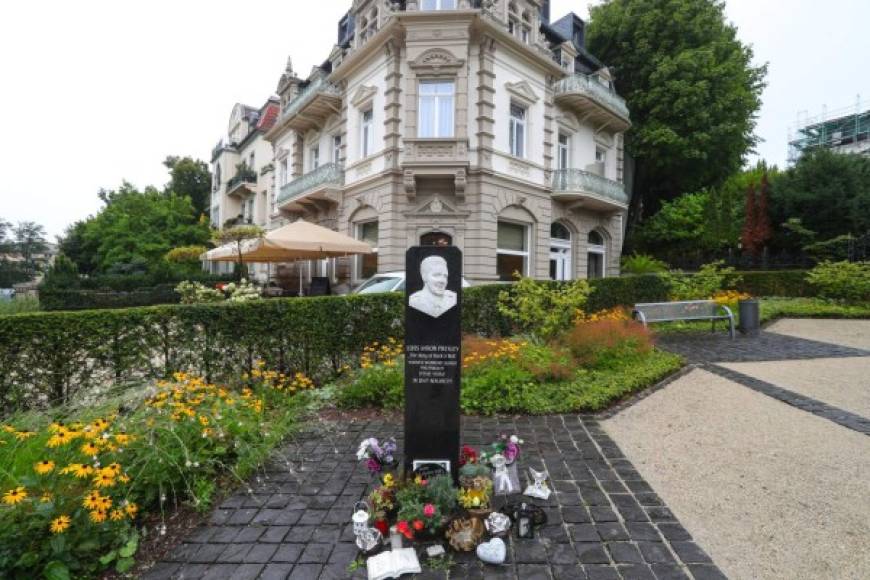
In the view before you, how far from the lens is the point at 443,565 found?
8.96 feet

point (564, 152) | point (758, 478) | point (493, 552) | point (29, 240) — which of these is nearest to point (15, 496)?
point (493, 552)

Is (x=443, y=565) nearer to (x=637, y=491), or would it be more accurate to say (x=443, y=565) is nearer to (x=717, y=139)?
(x=637, y=491)

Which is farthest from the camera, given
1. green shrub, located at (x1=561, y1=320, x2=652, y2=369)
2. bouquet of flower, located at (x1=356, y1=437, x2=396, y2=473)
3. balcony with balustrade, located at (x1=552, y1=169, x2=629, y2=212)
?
balcony with balustrade, located at (x1=552, y1=169, x2=629, y2=212)

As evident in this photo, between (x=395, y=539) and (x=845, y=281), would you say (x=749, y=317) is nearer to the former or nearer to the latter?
(x=845, y=281)

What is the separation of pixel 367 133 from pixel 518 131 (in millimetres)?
5891

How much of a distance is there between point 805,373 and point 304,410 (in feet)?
26.7

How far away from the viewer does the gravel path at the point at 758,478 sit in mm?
2816

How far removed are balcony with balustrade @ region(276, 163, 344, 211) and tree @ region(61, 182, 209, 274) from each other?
1730 cm

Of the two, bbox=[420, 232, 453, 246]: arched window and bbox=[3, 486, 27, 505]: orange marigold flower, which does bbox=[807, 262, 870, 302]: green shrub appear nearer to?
bbox=[420, 232, 453, 246]: arched window

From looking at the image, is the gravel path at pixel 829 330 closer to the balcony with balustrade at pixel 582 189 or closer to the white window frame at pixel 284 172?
the balcony with balustrade at pixel 582 189

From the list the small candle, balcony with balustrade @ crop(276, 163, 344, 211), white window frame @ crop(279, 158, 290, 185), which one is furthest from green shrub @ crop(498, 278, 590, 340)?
white window frame @ crop(279, 158, 290, 185)

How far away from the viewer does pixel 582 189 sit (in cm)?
1720

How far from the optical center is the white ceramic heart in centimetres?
268

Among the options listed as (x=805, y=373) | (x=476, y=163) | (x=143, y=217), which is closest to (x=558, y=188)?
(x=476, y=163)
